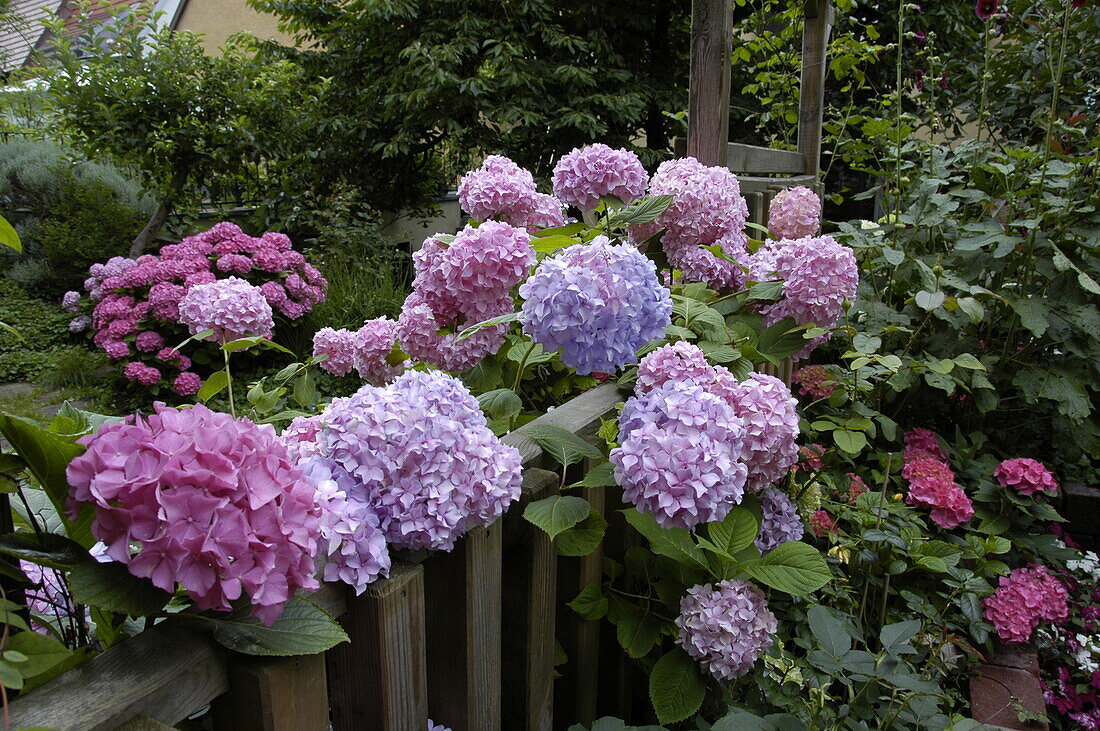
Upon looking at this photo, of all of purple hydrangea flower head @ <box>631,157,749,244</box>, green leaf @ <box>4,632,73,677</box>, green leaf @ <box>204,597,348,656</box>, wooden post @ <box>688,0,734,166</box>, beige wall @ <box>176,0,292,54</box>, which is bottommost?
green leaf @ <box>204,597,348,656</box>

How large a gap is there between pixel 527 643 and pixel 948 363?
1.39m

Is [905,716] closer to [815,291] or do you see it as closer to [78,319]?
[815,291]

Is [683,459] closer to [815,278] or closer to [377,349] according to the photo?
[815,278]

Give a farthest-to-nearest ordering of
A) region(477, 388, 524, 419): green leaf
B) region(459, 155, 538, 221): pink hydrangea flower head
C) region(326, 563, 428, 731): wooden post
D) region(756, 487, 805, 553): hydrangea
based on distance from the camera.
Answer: region(459, 155, 538, 221): pink hydrangea flower head < region(756, 487, 805, 553): hydrangea < region(477, 388, 524, 419): green leaf < region(326, 563, 428, 731): wooden post

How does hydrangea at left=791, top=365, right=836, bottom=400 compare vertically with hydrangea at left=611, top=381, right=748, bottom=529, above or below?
below

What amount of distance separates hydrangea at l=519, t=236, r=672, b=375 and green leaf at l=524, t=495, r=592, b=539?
0.56 ft

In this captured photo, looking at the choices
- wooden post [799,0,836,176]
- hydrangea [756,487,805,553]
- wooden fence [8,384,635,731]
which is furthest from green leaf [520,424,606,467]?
wooden post [799,0,836,176]

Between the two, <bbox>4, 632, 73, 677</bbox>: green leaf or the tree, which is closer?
<bbox>4, 632, 73, 677</bbox>: green leaf

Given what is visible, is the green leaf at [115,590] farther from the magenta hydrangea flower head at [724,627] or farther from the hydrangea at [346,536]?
the magenta hydrangea flower head at [724,627]

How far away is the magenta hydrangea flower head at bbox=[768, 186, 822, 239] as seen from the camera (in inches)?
78.9

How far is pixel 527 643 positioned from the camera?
3.37 ft

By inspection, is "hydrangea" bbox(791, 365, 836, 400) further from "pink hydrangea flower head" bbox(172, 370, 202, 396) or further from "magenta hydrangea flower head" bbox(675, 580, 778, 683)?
"pink hydrangea flower head" bbox(172, 370, 202, 396)

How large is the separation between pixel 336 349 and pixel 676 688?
95 cm

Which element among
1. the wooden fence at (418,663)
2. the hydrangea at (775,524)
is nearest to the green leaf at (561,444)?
the wooden fence at (418,663)
